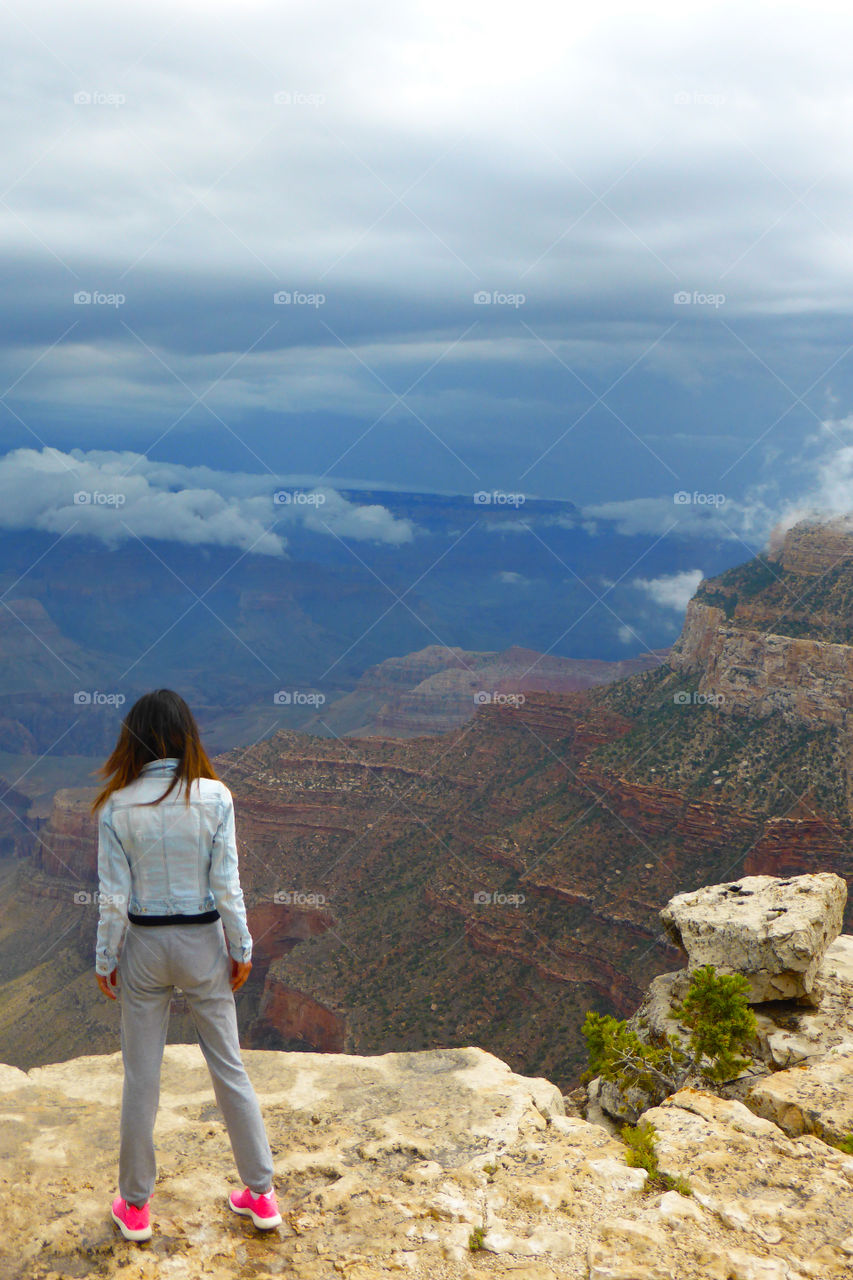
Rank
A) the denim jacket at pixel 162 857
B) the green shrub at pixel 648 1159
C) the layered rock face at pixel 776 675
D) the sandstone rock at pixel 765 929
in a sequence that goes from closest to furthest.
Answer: the denim jacket at pixel 162 857 → the green shrub at pixel 648 1159 → the sandstone rock at pixel 765 929 → the layered rock face at pixel 776 675

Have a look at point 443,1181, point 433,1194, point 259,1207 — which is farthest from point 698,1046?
point 259,1207

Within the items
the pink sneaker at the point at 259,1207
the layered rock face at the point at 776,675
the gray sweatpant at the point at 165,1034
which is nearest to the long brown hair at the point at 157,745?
the gray sweatpant at the point at 165,1034

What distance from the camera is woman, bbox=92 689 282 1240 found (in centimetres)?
571

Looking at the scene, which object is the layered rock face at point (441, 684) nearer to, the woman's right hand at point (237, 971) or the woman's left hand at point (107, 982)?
the woman's right hand at point (237, 971)

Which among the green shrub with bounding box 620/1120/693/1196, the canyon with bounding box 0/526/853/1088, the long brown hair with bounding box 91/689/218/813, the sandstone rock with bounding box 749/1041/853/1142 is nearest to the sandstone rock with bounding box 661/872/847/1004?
the sandstone rock with bounding box 749/1041/853/1142

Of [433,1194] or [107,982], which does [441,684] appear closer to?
[433,1194]

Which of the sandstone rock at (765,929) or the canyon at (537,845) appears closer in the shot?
the sandstone rock at (765,929)

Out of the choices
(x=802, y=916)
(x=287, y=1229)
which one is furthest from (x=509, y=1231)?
(x=802, y=916)

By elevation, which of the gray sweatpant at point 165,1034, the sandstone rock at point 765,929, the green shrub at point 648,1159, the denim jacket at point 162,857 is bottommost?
the green shrub at point 648,1159

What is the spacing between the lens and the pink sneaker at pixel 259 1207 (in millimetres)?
5887

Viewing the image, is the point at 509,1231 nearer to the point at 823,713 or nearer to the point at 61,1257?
the point at 61,1257

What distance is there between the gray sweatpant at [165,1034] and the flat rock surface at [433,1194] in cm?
49

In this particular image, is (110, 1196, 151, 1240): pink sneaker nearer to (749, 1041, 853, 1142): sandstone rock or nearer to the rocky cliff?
the rocky cliff

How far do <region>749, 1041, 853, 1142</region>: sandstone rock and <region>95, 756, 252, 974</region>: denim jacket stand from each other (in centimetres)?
506
